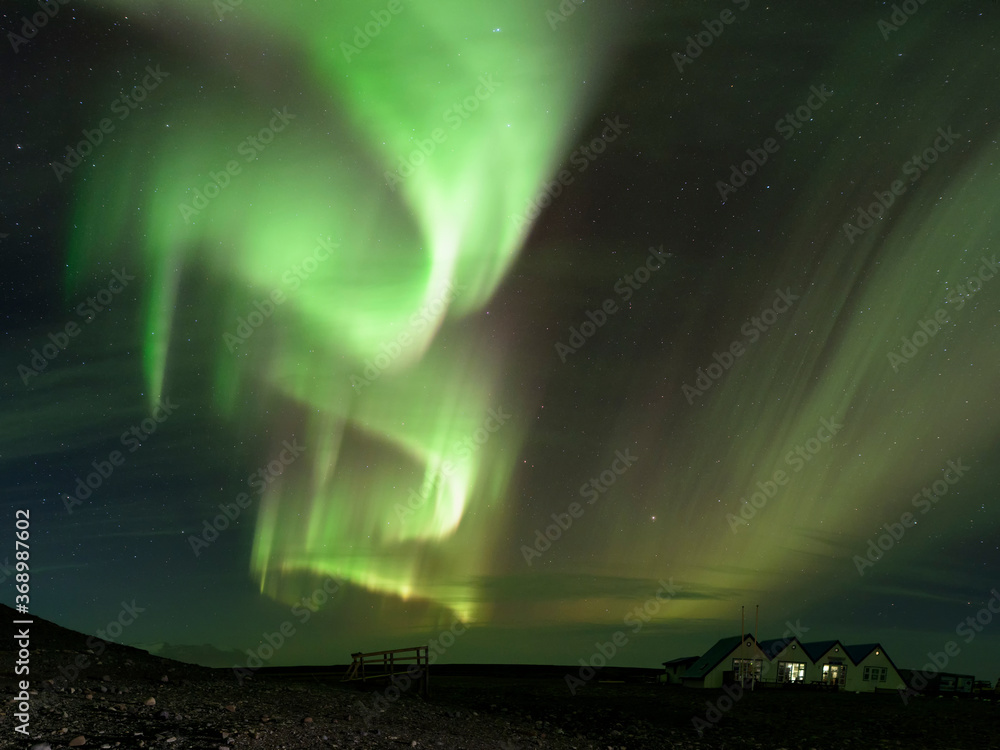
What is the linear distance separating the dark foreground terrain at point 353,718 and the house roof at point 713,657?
21.2 metres

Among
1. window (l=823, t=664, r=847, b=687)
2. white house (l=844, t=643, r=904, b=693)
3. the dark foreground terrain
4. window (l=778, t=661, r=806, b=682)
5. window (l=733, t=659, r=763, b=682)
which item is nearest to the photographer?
the dark foreground terrain

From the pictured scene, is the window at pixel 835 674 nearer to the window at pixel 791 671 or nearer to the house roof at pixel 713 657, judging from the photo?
the window at pixel 791 671

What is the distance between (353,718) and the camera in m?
18.8

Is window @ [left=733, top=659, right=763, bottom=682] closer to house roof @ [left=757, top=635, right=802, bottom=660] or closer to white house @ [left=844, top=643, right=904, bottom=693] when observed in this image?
house roof @ [left=757, top=635, right=802, bottom=660]

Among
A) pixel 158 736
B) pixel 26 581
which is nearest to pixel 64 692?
pixel 26 581

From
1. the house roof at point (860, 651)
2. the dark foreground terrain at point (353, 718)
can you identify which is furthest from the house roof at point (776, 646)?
the dark foreground terrain at point (353, 718)

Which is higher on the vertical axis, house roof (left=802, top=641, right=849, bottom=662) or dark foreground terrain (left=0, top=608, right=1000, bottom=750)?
house roof (left=802, top=641, right=849, bottom=662)

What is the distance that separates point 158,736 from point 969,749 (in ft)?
82.1

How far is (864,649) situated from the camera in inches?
2579

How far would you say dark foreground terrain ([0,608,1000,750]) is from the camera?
46.0 feet

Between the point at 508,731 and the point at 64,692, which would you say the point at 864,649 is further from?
the point at 64,692

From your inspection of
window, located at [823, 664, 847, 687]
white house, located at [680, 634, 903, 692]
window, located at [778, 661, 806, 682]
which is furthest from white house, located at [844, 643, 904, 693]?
window, located at [778, 661, 806, 682]

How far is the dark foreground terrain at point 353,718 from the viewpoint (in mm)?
14016

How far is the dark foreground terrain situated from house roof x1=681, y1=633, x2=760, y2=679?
21.2m
